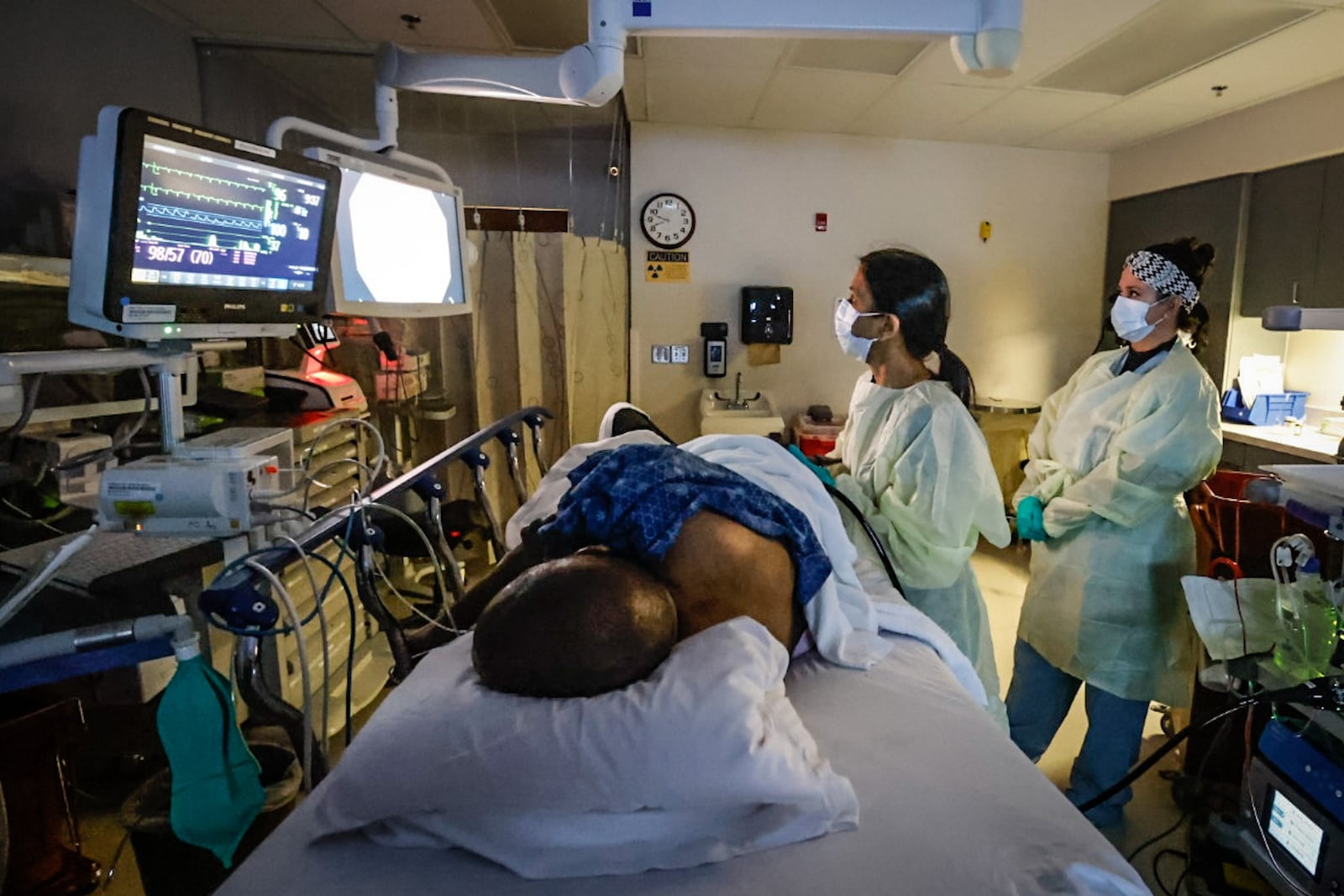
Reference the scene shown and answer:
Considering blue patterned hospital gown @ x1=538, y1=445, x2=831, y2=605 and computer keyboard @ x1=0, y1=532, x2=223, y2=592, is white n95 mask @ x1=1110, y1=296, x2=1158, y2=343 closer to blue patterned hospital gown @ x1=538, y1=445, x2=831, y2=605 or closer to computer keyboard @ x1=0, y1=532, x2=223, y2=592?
blue patterned hospital gown @ x1=538, y1=445, x2=831, y2=605

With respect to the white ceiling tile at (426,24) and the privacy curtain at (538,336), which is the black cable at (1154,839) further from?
the white ceiling tile at (426,24)

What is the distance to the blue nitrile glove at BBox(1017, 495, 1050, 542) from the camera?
1.96 metres

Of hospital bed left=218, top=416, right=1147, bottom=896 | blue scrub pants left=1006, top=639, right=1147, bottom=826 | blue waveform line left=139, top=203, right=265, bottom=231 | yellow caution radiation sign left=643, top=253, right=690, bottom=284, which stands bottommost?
blue scrub pants left=1006, top=639, right=1147, bottom=826

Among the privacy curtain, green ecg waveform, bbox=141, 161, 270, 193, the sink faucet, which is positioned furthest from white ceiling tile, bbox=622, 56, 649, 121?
green ecg waveform, bbox=141, 161, 270, 193

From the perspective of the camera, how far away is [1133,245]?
3.98 metres

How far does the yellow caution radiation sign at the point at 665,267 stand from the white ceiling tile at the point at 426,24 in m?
1.24

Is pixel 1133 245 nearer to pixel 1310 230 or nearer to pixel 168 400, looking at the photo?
pixel 1310 230

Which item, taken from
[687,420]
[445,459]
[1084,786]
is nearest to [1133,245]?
[687,420]

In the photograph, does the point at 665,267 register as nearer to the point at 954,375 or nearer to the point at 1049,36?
the point at 1049,36

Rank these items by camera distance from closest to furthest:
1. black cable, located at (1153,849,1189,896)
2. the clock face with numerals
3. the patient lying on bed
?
the patient lying on bed → black cable, located at (1153,849,1189,896) → the clock face with numerals

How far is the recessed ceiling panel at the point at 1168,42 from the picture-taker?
233 centimetres

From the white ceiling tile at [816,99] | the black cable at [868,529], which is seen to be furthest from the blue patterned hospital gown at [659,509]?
the white ceiling tile at [816,99]

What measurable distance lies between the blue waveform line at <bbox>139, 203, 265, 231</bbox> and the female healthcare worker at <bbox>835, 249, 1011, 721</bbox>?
4.22 ft

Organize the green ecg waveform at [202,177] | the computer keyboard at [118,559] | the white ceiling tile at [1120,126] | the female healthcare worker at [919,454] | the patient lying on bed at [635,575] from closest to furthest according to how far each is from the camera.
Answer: the patient lying on bed at [635,575] → the green ecg waveform at [202,177] → the computer keyboard at [118,559] → the female healthcare worker at [919,454] → the white ceiling tile at [1120,126]
